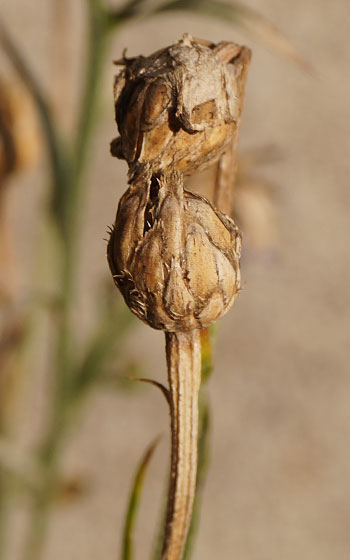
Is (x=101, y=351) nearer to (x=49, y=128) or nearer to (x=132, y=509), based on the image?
(x=49, y=128)

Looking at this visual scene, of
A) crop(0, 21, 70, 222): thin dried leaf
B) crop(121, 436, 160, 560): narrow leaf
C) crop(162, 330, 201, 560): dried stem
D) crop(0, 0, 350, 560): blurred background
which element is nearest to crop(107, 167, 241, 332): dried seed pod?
crop(162, 330, 201, 560): dried stem

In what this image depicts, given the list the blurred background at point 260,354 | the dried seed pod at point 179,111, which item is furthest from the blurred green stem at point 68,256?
the blurred background at point 260,354

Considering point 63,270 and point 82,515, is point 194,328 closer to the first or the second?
point 63,270

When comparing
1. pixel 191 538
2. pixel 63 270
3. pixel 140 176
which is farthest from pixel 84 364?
pixel 140 176

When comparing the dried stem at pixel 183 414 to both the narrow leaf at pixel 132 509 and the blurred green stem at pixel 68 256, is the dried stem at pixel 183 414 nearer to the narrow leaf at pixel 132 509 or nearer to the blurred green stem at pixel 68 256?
the narrow leaf at pixel 132 509

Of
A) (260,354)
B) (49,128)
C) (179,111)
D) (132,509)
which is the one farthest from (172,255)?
(260,354)

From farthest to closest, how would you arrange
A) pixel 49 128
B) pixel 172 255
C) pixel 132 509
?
pixel 49 128 → pixel 132 509 → pixel 172 255
